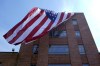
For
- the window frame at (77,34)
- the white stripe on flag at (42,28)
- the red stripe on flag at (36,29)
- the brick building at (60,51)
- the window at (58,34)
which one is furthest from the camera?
the window at (58,34)

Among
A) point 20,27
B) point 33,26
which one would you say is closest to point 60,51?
point 33,26

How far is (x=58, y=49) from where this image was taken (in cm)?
2211

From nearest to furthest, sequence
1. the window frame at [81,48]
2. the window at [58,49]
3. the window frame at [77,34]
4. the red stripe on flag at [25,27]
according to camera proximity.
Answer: the red stripe on flag at [25,27]
the window frame at [81,48]
the window at [58,49]
the window frame at [77,34]

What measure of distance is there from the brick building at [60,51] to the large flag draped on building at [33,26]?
3020mm

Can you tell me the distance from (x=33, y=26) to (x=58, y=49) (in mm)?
5343

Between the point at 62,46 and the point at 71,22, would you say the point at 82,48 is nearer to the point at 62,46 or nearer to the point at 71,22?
the point at 62,46

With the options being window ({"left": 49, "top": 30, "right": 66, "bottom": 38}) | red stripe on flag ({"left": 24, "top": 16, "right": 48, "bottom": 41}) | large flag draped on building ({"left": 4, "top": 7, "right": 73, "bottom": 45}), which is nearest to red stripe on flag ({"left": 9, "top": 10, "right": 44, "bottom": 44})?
large flag draped on building ({"left": 4, "top": 7, "right": 73, "bottom": 45})

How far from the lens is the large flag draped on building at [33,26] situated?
17844 mm

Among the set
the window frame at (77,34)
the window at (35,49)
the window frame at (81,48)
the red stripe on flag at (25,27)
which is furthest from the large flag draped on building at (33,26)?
the window frame at (81,48)

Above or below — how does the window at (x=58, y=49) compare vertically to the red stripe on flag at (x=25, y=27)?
below

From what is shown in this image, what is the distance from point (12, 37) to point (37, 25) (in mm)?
3663

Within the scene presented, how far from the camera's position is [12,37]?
17.7 meters

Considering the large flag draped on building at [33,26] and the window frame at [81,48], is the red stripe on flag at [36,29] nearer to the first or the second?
the large flag draped on building at [33,26]

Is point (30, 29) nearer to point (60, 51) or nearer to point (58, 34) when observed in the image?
point (60, 51)
